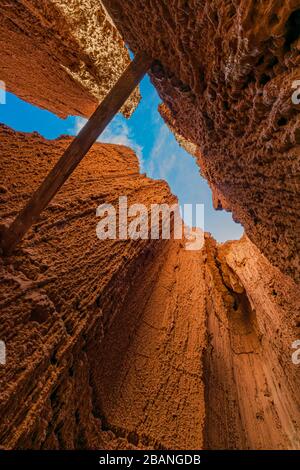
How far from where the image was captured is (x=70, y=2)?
4.77m

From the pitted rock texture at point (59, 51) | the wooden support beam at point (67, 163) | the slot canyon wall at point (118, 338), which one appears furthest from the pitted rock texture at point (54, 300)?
the pitted rock texture at point (59, 51)

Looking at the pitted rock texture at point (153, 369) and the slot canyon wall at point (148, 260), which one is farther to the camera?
the pitted rock texture at point (153, 369)

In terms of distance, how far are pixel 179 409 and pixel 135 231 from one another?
117 inches

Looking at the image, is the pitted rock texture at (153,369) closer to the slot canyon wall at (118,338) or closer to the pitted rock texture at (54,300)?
the slot canyon wall at (118,338)

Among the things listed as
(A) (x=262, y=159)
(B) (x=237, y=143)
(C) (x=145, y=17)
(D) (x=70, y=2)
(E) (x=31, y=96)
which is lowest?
(A) (x=262, y=159)

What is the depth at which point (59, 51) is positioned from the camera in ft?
18.2

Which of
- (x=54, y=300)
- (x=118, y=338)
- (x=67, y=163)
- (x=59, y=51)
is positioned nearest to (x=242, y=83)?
(x=67, y=163)

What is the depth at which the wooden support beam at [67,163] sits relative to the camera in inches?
100

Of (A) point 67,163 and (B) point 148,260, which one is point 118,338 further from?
(A) point 67,163

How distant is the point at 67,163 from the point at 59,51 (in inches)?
177

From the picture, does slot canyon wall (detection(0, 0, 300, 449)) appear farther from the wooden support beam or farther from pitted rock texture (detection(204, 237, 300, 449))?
the wooden support beam

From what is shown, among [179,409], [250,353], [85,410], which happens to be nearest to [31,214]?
[85,410]

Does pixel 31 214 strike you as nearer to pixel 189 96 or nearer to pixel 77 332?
pixel 77 332

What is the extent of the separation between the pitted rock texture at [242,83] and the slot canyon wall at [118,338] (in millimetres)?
1978
